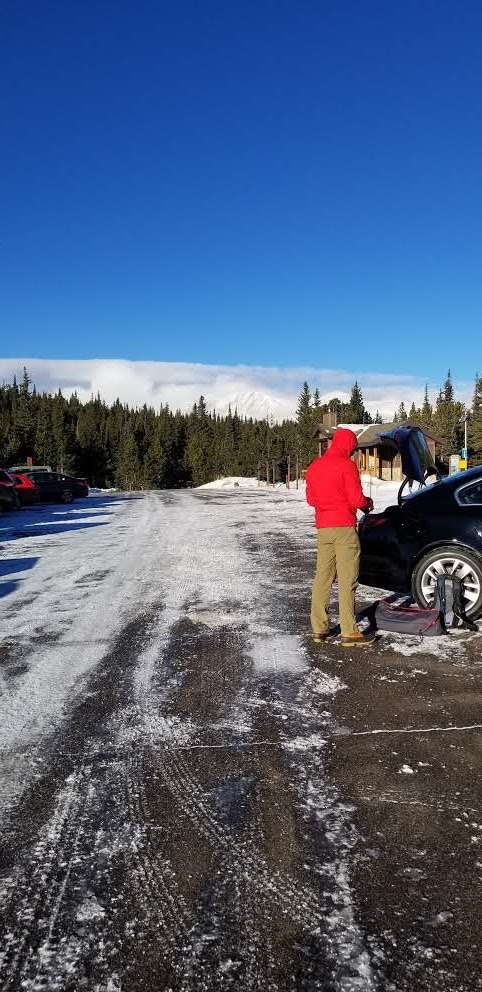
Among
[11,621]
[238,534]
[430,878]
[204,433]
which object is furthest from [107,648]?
[204,433]

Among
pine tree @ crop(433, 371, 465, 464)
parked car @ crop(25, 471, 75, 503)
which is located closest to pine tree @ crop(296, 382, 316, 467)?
pine tree @ crop(433, 371, 465, 464)

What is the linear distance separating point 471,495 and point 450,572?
2.60ft

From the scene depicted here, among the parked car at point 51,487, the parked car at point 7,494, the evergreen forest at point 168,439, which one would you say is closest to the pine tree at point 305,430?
the evergreen forest at point 168,439

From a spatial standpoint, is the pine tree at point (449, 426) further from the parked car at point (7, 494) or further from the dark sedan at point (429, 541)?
the dark sedan at point (429, 541)

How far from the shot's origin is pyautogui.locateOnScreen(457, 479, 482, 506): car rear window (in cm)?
594

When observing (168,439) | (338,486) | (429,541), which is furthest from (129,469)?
(338,486)

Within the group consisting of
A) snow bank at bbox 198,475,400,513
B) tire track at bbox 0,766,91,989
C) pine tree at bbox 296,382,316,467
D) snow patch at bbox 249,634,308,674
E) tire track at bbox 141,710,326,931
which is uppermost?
pine tree at bbox 296,382,316,467

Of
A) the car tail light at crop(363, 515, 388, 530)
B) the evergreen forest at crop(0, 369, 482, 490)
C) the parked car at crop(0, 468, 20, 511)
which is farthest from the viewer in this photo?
the evergreen forest at crop(0, 369, 482, 490)

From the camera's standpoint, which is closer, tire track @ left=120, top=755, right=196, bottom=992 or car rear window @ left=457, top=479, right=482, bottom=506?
tire track @ left=120, top=755, right=196, bottom=992

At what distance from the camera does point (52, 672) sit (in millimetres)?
4766

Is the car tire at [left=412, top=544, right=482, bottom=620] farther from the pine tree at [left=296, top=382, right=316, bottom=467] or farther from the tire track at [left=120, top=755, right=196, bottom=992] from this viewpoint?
the pine tree at [left=296, top=382, right=316, bottom=467]

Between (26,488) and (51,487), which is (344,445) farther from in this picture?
(51,487)

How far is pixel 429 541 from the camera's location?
5957 millimetres

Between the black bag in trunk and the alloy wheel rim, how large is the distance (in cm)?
33
